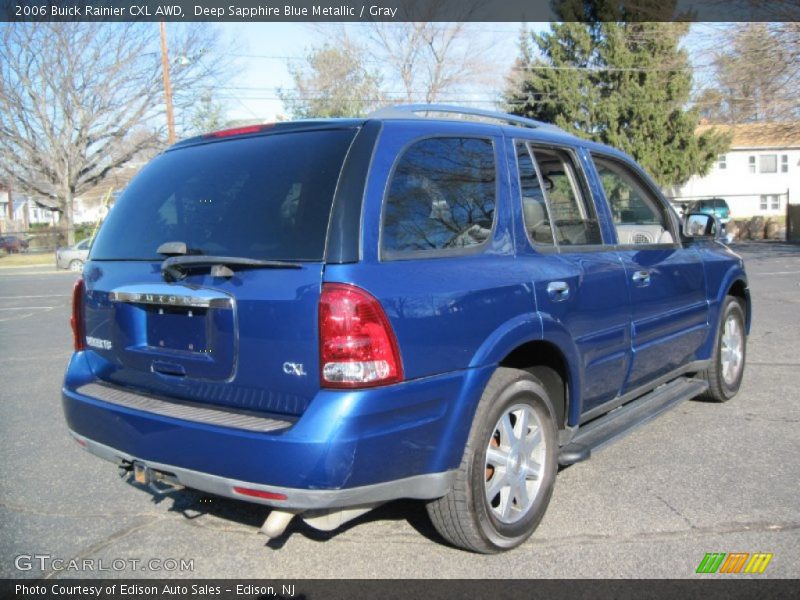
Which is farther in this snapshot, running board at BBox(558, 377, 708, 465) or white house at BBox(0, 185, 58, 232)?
white house at BBox(0, 185, 58, 232)

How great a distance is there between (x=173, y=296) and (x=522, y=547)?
1925 mm

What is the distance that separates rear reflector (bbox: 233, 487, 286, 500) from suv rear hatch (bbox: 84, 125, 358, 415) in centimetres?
30

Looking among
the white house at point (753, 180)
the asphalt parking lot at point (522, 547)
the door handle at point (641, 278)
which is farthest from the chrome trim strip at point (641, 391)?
the white house at point (753, 180)

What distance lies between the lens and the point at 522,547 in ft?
10.9

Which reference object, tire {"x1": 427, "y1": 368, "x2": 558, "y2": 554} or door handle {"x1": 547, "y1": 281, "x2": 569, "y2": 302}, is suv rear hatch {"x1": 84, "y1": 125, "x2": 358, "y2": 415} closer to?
tire {"x1": 427, "y1": 368, "x2": 558, "y2": 554}

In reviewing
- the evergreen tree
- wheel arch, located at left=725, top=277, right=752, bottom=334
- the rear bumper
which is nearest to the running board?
the rear bumper

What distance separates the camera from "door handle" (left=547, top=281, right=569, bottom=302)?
11.2 feet

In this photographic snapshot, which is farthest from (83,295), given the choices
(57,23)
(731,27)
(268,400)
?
(57,23)

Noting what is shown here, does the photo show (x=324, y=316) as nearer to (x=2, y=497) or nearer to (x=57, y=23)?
(x=2, y=497)

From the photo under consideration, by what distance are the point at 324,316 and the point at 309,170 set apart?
2.19ft

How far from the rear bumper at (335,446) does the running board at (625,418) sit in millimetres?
856

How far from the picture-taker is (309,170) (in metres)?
2.91

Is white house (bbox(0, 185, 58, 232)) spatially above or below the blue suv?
above

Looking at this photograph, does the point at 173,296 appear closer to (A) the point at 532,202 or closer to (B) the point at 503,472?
(B) the point at 503,472
